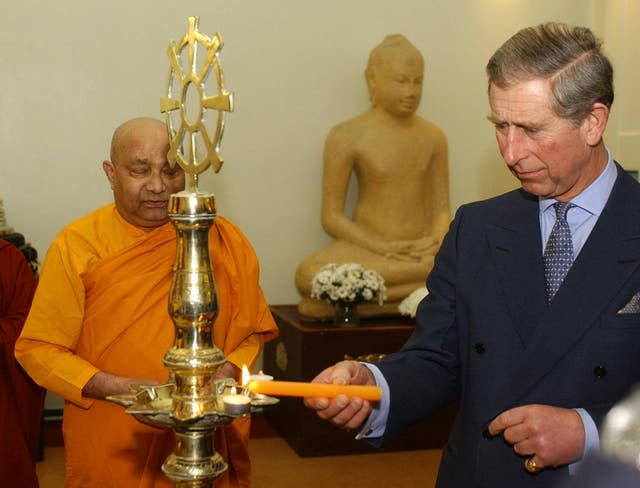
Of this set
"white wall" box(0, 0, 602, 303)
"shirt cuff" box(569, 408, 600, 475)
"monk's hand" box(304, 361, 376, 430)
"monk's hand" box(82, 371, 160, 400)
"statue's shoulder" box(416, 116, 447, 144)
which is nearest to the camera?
"monk's hand" box(304, 361, 376, 430)

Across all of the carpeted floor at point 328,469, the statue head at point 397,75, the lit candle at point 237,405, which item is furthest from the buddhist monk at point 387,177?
the lit candle at point 237,405

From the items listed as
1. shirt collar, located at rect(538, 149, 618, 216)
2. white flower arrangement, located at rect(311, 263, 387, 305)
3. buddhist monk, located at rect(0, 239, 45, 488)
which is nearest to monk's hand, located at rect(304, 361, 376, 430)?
shirt collar, located at rect(538, 149, 618, 216)

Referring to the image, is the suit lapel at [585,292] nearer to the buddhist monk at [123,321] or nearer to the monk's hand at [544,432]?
the monk's hand at [544,432]

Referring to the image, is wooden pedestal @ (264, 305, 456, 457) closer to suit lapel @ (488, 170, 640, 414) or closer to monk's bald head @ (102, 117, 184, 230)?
monk's bald head @ (102, 117, 184, 230)

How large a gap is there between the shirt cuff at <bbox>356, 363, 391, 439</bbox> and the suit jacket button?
1.36ft

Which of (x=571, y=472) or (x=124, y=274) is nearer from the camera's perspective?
(x=571, y=472)

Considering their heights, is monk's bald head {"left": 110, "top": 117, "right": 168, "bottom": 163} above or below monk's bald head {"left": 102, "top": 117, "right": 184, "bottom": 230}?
above

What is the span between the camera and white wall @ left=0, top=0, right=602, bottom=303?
5.16 meters

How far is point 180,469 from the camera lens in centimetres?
106

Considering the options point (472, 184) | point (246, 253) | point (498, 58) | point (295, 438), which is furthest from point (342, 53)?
point (498, 58)

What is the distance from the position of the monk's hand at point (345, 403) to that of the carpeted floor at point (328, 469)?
8.91 feet

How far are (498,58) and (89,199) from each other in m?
3.84

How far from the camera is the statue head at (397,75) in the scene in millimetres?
5285

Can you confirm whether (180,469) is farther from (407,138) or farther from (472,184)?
(472,184)
